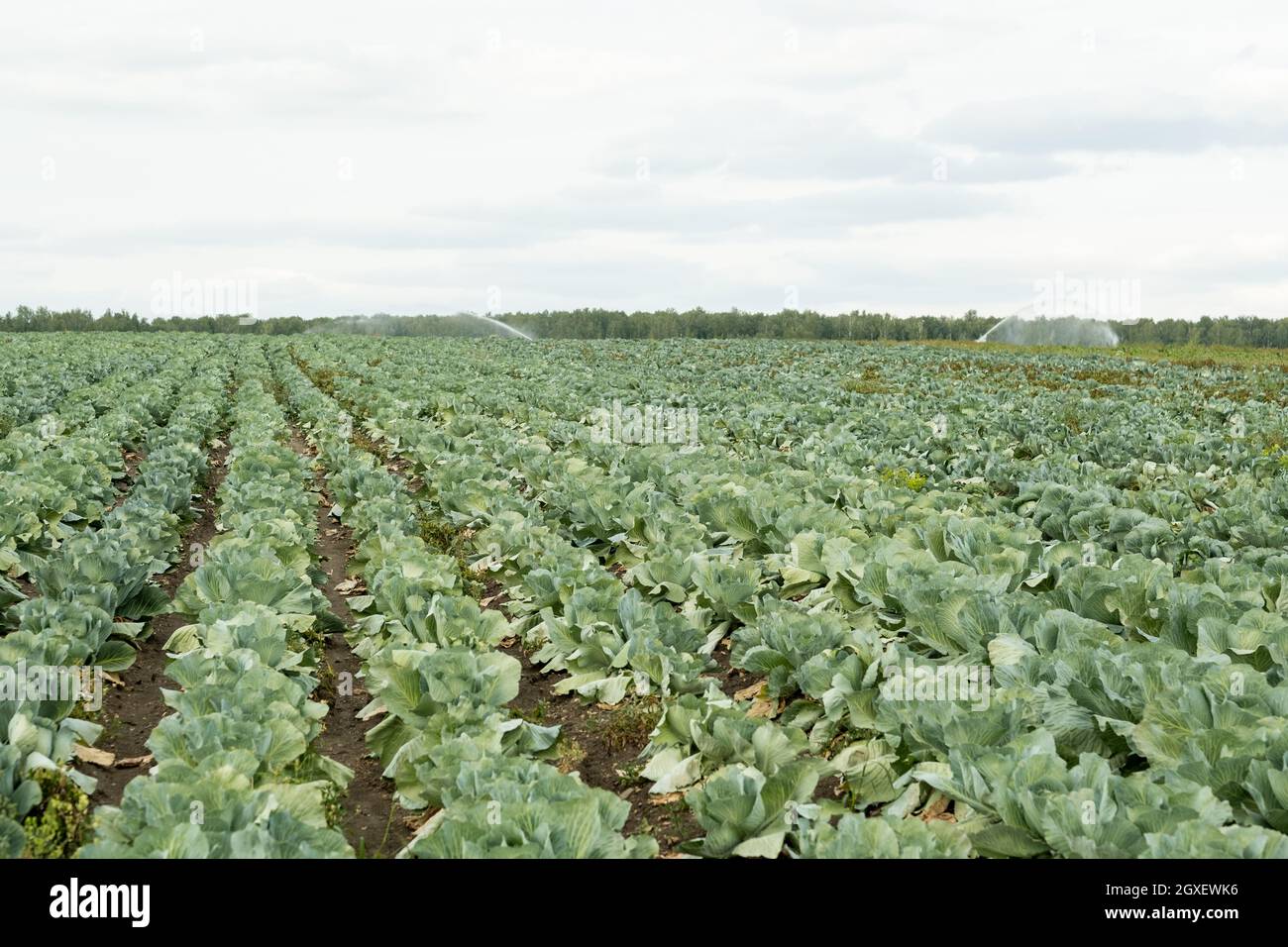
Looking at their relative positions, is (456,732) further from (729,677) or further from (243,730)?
(729,677)

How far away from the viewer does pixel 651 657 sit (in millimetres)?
6320

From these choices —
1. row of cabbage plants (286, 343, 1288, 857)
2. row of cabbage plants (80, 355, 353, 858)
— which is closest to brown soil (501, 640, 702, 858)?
row of cabbage plants (286, 343, 1288, 857)

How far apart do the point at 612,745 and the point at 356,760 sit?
1.52 metres

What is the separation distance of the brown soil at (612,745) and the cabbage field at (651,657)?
3 centimetres

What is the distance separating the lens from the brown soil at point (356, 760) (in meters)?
5.11

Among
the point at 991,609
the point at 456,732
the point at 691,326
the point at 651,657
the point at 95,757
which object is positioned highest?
the point at 691,326

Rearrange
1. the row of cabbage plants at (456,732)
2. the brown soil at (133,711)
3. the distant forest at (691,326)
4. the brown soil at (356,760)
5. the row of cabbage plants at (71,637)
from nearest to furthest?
the row of cabbage plants at (456,732)
the row of cabbage plants at (71,637)
the brown soil at (356,760)
the brown soil at (133,711)
the distant forest at (691,326)

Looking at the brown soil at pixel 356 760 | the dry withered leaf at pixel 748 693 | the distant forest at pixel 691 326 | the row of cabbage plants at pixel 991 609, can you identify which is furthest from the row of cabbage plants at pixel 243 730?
the distant forest at pixel 691 326

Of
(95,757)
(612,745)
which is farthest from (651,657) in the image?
(95,757)

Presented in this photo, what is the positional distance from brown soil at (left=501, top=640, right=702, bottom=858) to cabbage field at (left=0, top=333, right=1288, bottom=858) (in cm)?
3

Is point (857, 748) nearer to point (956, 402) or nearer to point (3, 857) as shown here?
point (3, 857)

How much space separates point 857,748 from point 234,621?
378 centimetres

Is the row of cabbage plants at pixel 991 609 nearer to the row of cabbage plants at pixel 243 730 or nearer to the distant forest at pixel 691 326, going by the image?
the row of cabbage plants at pixel 243 730
